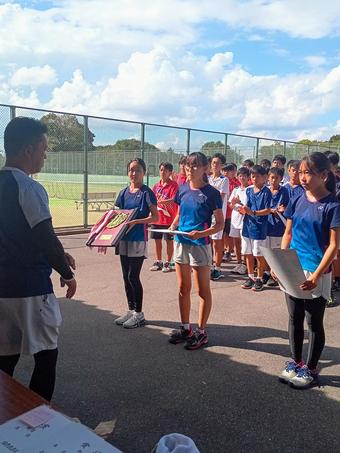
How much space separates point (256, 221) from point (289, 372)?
3.39m

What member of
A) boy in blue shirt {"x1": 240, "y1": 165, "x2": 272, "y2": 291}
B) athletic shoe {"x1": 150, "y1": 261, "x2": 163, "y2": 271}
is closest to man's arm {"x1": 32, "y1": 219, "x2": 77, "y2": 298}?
boy in blue shirt {"x1": 240, "y1": 165, "x2": 272, "y2": 291}

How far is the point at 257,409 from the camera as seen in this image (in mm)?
3457

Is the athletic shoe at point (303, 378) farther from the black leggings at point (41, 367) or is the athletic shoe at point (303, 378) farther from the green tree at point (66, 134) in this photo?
the green tree at point (66, 134)

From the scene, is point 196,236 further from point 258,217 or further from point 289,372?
point 258,217

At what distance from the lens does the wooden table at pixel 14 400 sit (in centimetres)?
165

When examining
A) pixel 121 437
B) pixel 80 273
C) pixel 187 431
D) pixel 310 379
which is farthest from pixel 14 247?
pixel 80 273

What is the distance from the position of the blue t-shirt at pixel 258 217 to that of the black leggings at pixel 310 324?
10.4 feet

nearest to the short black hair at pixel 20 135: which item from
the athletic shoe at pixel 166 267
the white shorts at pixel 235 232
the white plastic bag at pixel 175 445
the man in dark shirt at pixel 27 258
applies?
the man in dark shirt at pixel 27 258

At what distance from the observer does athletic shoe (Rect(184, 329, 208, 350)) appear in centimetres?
462

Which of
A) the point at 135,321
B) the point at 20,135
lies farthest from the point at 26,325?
the point at 135,321

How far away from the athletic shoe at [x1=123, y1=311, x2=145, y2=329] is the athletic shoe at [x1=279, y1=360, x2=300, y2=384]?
185 centimetres

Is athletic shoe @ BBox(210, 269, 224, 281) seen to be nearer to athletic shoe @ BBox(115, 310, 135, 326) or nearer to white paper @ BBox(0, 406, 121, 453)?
athletic shoe @ BBox(115, 310, 135, 326)

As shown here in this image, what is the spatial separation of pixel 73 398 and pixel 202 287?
5.52 ft

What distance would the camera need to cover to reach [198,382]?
3.90 m
